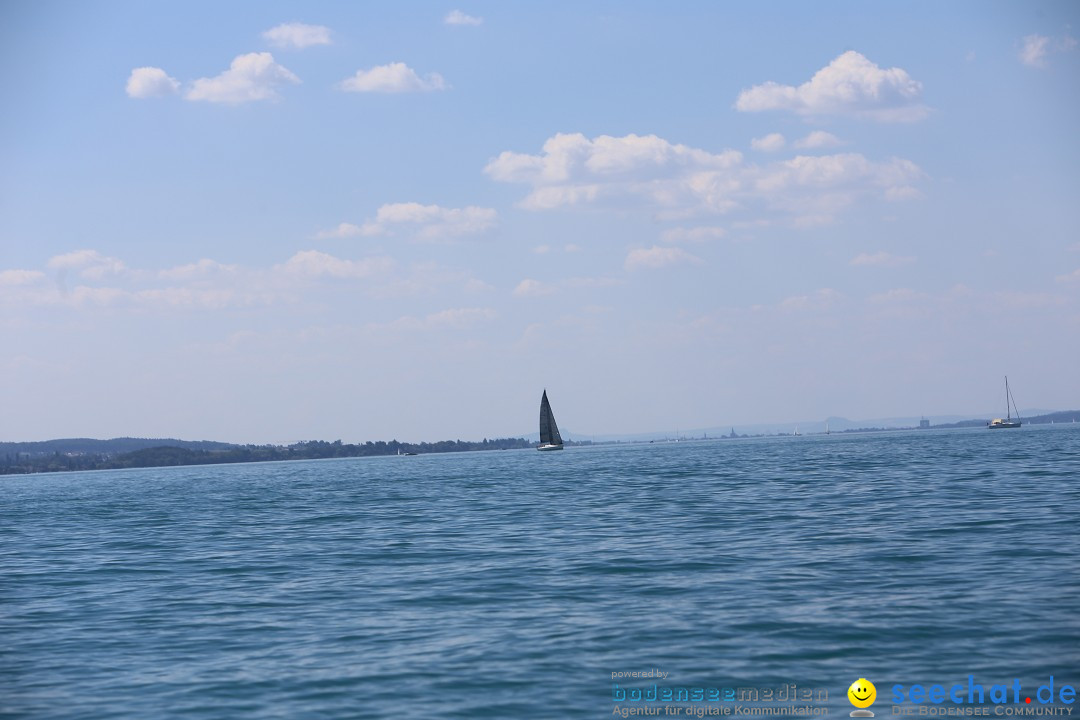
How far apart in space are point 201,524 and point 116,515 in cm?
1714

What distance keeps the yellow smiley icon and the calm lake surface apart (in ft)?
0.64

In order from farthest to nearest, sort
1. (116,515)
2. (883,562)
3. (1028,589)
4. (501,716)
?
(116,515) → (883,562) → (1028,589) → (501,716)

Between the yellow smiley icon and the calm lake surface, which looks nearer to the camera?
the yellow smiley icon

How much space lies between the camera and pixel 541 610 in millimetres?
22672

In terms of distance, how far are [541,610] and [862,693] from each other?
886 centimetres

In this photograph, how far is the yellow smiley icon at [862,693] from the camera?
589 inches

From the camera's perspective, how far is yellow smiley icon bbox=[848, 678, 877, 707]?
15.0m

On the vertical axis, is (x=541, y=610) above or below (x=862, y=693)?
above

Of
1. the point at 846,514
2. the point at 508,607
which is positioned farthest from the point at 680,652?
the point at 846,514

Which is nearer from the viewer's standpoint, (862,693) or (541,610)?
(862,693)

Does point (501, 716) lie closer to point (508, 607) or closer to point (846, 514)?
point (508, 607)

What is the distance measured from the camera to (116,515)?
6731cm

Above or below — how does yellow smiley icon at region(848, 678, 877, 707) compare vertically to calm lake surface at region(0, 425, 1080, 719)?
below

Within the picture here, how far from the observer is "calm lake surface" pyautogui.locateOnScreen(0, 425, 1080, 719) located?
16625 millimetres
